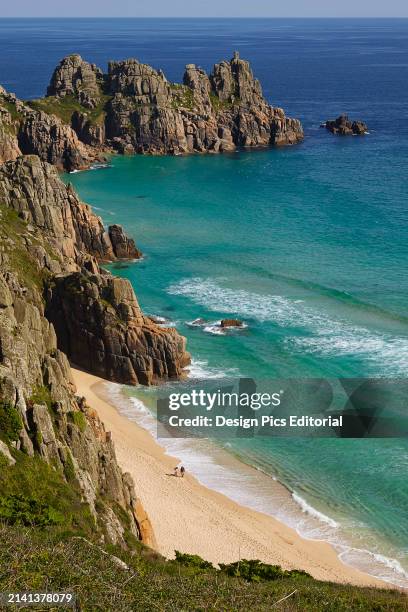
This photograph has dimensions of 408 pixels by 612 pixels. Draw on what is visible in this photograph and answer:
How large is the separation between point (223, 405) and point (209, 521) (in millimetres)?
15037

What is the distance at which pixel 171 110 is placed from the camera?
15888 centimetres

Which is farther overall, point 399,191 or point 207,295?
point 399,191

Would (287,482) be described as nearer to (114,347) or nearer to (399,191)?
(114,347)

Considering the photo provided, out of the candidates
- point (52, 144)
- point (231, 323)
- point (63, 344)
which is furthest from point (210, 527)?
point (52, 144)

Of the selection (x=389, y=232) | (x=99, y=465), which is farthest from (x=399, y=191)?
(x=99, y=465)

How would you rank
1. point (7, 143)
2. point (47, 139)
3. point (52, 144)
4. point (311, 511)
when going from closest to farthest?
point (311, 511) < point (7, 143) < point (52, 144) < point (47, 139)

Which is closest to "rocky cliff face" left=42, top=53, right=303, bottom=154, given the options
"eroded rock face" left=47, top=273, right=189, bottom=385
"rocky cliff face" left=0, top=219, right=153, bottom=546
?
"eroded rock face" left=47, top=273, right=189, bottom=385

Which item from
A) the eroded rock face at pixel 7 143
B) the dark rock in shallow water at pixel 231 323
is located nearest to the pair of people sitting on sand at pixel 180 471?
the dark rock in shallow water at pixel 231 323

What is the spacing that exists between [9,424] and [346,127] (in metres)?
145

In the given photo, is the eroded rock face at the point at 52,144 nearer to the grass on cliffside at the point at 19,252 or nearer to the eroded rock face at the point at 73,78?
the eroded rock face at the point at 73,78

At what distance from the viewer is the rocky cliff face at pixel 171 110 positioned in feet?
520

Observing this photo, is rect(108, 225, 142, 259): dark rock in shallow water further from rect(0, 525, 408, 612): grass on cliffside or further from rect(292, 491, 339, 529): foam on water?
rect(0, 525, 408, 612): grass on cliffside

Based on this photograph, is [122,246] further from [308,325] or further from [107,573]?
[107,573]

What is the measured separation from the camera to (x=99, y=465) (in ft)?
147
